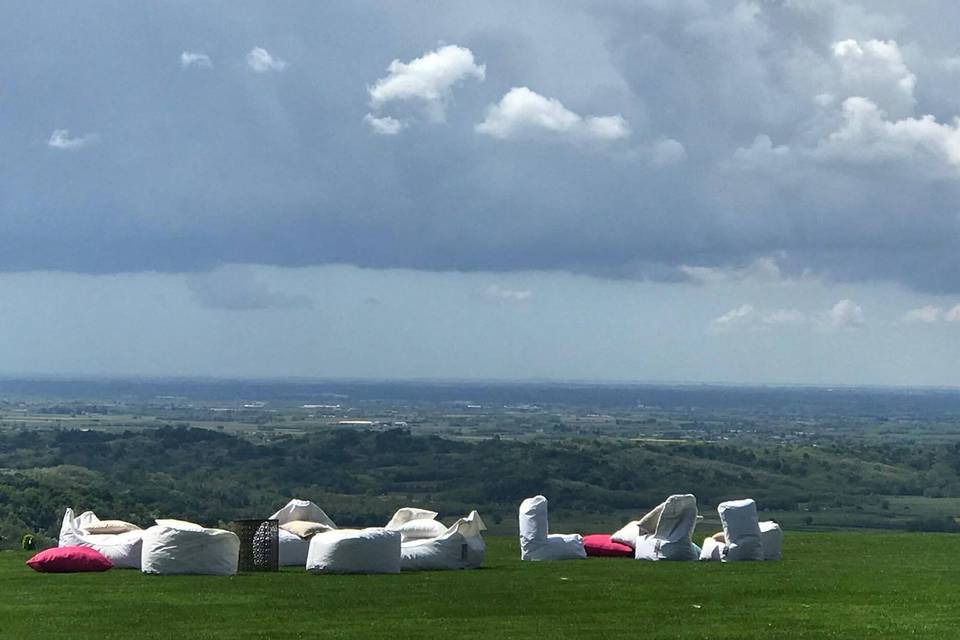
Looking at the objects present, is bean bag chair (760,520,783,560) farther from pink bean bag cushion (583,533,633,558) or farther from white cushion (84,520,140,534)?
white cushion (84,520,140,534)

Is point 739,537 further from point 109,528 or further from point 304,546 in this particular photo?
point 109,528

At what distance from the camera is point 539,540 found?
90.9 ft

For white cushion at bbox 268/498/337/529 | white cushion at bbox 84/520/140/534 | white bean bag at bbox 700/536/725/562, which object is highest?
white cushion at bbox 268/498/337/529

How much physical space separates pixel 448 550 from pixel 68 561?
5639 mm

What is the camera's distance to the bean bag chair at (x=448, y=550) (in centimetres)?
2542

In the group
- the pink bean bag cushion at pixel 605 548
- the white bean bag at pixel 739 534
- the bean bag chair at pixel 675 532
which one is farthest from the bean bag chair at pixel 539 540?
the white bean bag at pixel 739 534

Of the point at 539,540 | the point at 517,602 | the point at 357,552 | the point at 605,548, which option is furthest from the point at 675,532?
the point at 517,602

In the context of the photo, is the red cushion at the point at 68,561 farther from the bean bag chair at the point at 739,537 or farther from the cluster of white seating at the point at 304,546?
the bean bag chair at the point at 739,537

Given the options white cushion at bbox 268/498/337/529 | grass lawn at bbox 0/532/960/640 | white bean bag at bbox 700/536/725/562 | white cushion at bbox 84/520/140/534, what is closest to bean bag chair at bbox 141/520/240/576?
grass lawn at bbox 0/532/960/640

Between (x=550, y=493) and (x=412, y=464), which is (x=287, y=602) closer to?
(x=550, y=493)

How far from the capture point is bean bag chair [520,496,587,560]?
2767cm

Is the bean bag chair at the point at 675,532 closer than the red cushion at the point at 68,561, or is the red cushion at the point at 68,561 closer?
the red cushion at the point at 68,561

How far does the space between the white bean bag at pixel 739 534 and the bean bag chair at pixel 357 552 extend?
18.3 ft

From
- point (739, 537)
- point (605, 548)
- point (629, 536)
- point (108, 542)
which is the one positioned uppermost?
point (739, 537)
